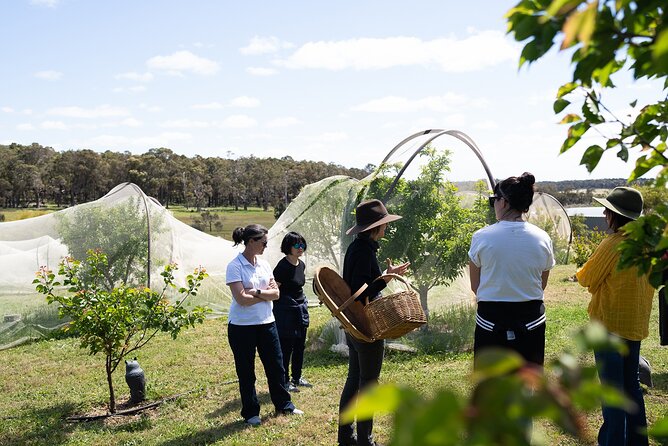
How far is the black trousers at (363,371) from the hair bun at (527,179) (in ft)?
4.80

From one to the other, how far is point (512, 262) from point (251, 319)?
2.53 m

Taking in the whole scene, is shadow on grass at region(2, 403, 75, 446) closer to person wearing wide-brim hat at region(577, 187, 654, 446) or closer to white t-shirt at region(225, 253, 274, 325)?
white t-shirt at region(225, 253, 274, 325)

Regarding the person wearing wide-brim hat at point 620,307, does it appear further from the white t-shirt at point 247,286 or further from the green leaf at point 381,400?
the green leaf at point 381,400

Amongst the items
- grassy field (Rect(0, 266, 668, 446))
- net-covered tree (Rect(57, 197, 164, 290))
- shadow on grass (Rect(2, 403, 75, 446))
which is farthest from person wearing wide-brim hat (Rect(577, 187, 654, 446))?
net-covered tree (Rect(57, 197, 164, 290))

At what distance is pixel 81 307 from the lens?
5836 millimetres

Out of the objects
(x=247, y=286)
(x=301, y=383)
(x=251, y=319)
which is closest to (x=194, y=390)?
(x=301, y=383)

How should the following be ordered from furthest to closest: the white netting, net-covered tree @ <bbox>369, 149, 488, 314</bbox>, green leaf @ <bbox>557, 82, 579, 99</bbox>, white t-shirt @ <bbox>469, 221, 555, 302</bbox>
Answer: the white netting, net-covered tree @ <bbox>369, 149, 488, 314</bbox>, white t-shirt @ <bbox>469, 221, 555, 302</bbox>, green leaf @ <bbox>557, 82, 579, 99</bbox>

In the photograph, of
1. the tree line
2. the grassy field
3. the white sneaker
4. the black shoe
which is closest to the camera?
the grassy field

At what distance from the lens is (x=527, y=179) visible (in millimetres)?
3646

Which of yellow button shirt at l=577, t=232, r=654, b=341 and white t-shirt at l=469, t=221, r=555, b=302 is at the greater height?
white t-shirt at l=469, t=221, r=555, b=302

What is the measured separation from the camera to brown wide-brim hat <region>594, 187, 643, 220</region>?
3.88m

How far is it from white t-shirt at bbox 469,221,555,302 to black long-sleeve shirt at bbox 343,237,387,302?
883 mm

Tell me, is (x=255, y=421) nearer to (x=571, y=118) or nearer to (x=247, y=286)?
(x=247, y=286)

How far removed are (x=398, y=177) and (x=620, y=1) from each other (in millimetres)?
6808
